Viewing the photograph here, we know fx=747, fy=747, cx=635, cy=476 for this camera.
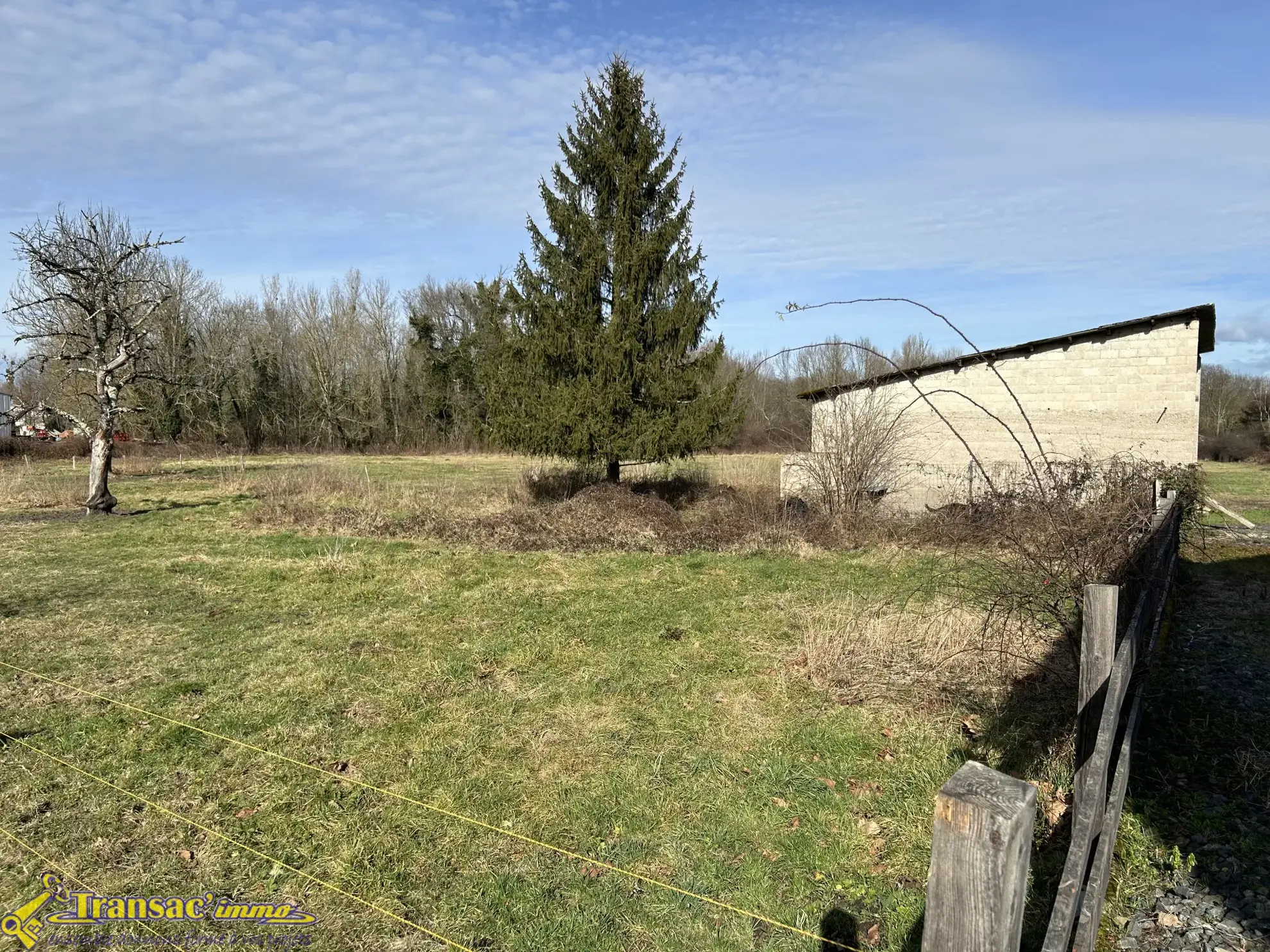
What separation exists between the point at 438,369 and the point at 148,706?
125 feet

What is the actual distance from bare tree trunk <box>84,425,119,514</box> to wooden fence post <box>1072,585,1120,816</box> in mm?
16687

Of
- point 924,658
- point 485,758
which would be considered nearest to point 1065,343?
point 924,658

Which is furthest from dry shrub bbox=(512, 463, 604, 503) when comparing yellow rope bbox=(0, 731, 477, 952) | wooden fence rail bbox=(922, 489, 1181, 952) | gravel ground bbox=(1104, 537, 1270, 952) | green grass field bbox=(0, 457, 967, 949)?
wooden fence rail bbox=(922, 489, 1181, 952)

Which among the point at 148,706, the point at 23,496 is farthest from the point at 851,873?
the point at 23,496

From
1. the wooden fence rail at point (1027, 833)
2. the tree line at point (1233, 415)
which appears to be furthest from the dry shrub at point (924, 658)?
the tree line at point (1233, 415)

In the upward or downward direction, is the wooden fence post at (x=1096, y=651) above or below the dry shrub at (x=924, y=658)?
above

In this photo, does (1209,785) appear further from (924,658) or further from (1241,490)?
(1241,490)

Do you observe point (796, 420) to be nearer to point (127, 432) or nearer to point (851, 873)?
point (851, 873)

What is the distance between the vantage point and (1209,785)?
411cm

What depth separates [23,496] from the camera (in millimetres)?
16844

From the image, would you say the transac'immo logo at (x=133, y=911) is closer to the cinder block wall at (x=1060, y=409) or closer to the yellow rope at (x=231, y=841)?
the yellow rope at (x=231, y=841)

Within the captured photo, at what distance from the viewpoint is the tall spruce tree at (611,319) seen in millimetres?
14797

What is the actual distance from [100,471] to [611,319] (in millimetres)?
10559

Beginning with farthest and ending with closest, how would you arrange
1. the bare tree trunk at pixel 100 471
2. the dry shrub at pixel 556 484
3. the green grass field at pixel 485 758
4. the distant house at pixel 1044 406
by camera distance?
the dry shrub at pixel 556 484, the bare tree trunk at pixel 100 471, the distant house at pixel 1044 406, the green grass field at pixel 485 758
